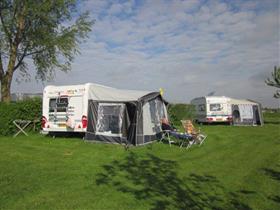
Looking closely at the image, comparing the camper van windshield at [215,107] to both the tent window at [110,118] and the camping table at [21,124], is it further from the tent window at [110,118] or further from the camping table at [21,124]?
the camping table at [21,124]

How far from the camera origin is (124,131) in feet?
37.9

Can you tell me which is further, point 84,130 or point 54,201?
point 84,130

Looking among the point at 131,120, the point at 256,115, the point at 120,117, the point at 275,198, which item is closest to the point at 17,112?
the point at 120,117

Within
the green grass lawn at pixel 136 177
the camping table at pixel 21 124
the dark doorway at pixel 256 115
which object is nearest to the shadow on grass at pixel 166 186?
the green grass lawn at pixel 136 177

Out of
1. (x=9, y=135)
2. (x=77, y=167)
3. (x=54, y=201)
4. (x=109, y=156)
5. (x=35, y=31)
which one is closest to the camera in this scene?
(x=54, y=201)

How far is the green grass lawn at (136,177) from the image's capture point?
17.1 feet

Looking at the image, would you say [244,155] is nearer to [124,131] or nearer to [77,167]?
[124,131]

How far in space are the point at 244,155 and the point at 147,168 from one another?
3913mm

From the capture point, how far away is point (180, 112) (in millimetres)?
24016

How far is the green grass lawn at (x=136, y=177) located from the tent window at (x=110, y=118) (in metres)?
1.08

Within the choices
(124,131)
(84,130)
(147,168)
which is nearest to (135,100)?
(124,131)

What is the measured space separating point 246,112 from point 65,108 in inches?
707

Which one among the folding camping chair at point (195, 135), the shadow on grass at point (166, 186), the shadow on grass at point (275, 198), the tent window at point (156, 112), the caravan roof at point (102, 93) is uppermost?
the caravan roof at point (102, 93)

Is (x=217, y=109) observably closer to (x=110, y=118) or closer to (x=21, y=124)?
(x=110, y=118)
